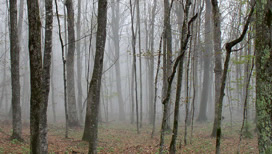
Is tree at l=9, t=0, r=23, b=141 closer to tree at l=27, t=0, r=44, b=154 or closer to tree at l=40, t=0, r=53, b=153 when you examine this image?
tree at l=40, t=0, r=53, b=153

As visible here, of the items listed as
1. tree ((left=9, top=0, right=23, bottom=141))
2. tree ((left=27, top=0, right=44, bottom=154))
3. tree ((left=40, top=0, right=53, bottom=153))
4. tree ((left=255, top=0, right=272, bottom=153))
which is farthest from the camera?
tree ((left=9, top=0, right=23, bottom=141))

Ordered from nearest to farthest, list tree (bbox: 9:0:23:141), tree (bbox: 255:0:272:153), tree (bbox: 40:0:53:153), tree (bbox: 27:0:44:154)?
tree (bbox: 255:0:272:153)
tree (bbox: 27:0:44:154)
tree (bbox: 40:0:53:153)
tree (bbox: 9:0:23:141)

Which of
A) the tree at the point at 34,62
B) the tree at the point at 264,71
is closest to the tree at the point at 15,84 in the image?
the tree at the point at 34,62

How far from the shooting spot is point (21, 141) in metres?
8.57

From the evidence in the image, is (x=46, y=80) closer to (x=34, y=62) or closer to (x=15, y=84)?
(x=34, y=62)

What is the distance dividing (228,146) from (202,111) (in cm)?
1028

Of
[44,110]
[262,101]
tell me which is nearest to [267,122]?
[262,101]

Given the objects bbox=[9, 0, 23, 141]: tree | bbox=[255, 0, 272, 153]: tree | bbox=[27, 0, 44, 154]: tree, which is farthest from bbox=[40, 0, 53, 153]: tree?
bbox=[255, 0, 272, 153]: tree

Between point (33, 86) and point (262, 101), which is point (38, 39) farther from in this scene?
point (262, 101)

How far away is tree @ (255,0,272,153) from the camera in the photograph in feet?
12.5

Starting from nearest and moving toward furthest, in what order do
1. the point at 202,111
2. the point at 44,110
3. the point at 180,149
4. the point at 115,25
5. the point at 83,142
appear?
the point at 44,110, the point at 180,149, the point at 83,142, the point at 202,111, the point at 115,25

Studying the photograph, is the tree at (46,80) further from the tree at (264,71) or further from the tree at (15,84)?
the tree at (264,71)

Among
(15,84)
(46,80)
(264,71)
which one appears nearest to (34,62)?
(46,80)

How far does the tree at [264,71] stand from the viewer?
3.79 meters
